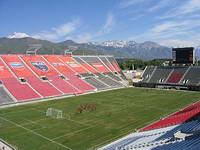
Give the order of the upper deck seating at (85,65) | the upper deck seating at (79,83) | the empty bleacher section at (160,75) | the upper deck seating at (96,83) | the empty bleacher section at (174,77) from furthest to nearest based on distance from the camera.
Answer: the upper deck seating at (85,65)
the empty bleacher section at (160,75)
the upper deck seating at (96,83)
the empty bleacher section at (174,77)
the upper deck seating at (79,83)

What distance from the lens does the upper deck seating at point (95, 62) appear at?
8576cm

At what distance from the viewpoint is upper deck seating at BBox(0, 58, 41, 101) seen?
5331 centimetres

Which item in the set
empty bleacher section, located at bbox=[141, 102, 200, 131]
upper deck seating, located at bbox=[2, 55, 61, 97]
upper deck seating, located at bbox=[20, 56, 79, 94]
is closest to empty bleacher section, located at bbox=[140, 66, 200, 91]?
upper deck seating, located at bbox=[20, 56, 79, 94]

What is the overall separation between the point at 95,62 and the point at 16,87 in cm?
3948

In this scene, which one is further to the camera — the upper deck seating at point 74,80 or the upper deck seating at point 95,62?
the upper deck seating at point 95,62

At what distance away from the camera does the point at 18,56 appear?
7300 centimetres

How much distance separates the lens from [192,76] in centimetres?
6862

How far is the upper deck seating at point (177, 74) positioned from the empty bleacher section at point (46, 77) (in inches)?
673

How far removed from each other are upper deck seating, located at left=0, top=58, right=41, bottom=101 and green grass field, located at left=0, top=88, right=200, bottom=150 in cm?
568

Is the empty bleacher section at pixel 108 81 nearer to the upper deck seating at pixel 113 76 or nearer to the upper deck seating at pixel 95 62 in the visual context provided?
the upper deck seating at pixel 113 76

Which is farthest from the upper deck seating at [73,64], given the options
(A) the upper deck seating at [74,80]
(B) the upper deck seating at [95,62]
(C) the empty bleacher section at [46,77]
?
(B) the upper deck seating at [95,62]

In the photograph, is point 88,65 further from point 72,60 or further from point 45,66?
point 45,66

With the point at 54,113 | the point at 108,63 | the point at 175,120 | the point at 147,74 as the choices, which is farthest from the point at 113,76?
the point at 175,120

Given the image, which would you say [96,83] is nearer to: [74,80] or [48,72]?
[74,80]
